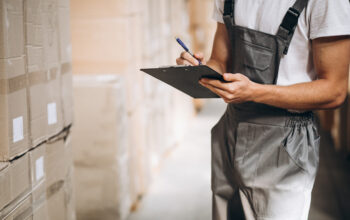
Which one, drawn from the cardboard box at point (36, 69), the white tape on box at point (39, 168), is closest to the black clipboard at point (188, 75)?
the cardboard box at point (36, 69)

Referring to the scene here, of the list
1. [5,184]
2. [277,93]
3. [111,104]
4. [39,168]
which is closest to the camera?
[5,184]

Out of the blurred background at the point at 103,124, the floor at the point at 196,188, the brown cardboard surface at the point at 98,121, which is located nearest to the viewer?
the blurred background at the point at 103,124

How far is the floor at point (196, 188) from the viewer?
3.14 meters

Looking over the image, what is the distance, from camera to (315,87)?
143cm

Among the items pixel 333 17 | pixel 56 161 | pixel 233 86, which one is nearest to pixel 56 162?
pixel 56 161

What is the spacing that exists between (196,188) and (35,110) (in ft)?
7.57

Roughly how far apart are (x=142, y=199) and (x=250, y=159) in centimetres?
196

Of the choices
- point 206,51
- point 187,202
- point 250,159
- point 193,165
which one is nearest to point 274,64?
point 250,159

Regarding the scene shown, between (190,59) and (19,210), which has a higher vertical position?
(190,59)

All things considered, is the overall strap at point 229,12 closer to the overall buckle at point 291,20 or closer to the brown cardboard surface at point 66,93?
the overall buckle at point 291,20

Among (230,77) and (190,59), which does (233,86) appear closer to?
(230,77)

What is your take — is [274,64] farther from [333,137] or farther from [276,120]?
[333,137]

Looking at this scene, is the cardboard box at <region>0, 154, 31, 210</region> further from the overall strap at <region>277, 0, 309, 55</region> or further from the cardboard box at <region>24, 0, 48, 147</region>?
the overall strap at <region>277, 0, 309, 55</region>

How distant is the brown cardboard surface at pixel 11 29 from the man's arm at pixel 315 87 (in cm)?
59
